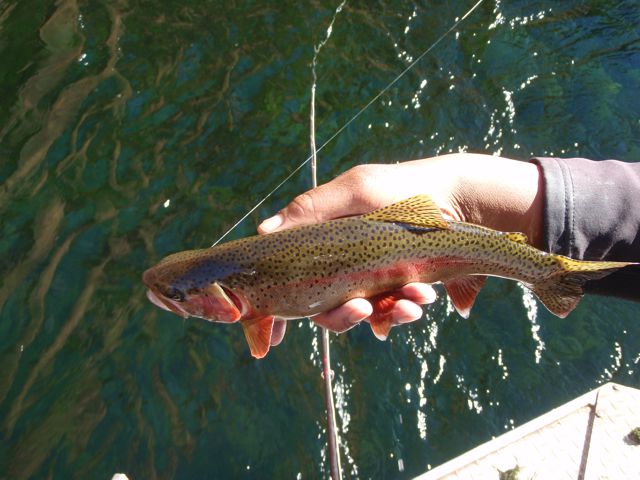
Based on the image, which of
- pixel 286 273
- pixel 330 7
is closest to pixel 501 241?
pixel 286 273

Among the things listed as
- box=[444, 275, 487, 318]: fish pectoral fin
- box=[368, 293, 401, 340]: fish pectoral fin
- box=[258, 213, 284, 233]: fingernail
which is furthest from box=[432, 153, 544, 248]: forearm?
box=[258, 213, 284, 233]: fingernail

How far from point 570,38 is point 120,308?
791cm

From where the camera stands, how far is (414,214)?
3504 mm

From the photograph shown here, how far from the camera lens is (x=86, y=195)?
713cm

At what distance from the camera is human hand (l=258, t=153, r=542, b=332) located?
3613 mm

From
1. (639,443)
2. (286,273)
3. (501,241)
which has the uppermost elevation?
(286,273)

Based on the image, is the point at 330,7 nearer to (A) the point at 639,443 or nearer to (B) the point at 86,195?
(B) the point at 86,195

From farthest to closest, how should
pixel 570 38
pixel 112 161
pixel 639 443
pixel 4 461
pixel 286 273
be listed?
1. pixel 570 38
2. pixel 112 161
3. pixel 4 461
4. pixel 639 443
5. pixel 286 273

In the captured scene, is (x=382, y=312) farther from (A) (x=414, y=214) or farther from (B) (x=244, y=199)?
(B) (x=244, y=199)

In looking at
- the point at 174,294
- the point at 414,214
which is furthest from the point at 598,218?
the point at 174,294

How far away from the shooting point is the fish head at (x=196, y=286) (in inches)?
131

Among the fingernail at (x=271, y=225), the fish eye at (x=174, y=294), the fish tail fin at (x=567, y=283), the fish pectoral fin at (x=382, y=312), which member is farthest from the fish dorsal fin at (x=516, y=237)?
the fish eye at (x=174, y=294)

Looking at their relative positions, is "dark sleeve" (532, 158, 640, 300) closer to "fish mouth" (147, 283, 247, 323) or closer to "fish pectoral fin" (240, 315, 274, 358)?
"fish pectoral fin" (240, 315, 274, 358)

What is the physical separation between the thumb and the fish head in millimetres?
542
